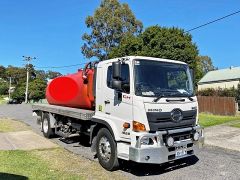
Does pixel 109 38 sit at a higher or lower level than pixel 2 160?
higher

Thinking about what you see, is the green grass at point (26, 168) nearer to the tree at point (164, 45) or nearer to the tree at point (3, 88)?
the tree at point (164, 45)

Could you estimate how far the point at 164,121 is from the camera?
788 cm

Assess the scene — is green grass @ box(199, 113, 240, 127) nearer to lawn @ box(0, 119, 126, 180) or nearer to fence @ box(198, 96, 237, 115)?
fence @ box(198, 96, 237, 115)

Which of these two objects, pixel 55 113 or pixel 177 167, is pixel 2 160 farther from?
pixel 177 167

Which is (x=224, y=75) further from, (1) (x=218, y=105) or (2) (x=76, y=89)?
(2) (x=76, y=89)

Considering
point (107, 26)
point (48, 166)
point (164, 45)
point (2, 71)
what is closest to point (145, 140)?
point (48, 166)

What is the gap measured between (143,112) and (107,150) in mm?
1633

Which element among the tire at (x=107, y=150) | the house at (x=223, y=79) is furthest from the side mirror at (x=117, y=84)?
the house at (x=223, y=79)

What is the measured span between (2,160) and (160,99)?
4735 millimetres

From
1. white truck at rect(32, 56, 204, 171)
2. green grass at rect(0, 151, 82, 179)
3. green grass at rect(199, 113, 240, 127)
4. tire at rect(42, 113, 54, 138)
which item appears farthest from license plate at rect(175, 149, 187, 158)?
green grass at rect(199, 113, 240, 127)

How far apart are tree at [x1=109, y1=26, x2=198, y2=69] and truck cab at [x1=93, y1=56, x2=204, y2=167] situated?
32362 mm

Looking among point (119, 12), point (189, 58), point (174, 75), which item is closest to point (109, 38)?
point (119, 12)

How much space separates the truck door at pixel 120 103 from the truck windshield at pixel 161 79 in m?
→ 0.27

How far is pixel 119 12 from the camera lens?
5691cm
